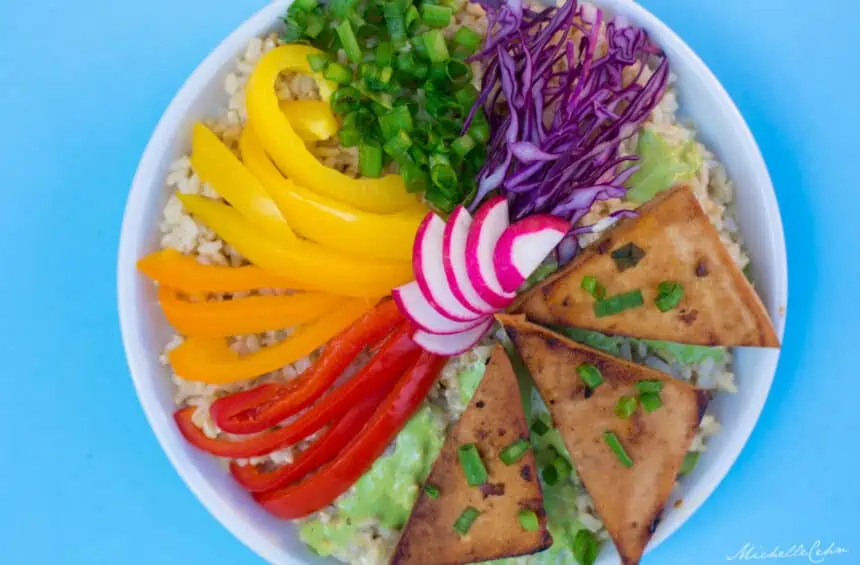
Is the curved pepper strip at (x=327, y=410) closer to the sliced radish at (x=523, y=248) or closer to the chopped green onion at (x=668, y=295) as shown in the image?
the sliced radish at (x=523, y=248)


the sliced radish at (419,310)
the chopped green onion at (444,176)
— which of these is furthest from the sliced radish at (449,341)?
the chopped green onion at (444,176)

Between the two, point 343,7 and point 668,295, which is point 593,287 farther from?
point 343,7

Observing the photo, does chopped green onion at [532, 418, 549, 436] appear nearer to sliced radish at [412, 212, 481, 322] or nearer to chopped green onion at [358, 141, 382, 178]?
sliced radish at [412, 212, 481, 322]

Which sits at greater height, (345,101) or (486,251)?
(345,101)

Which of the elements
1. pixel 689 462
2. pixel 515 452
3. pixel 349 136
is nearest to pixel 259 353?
pixel 349 136
